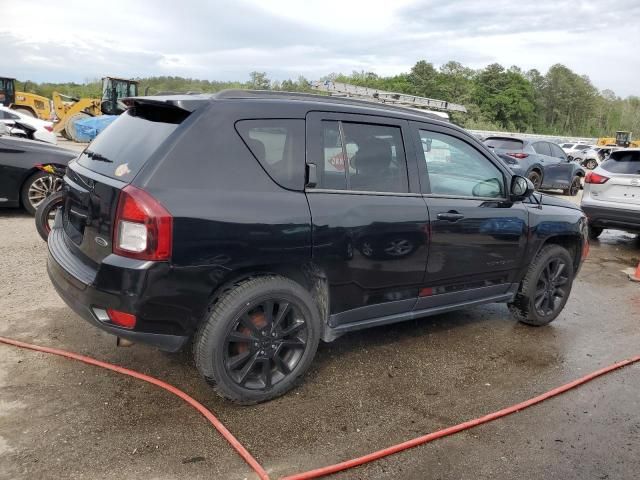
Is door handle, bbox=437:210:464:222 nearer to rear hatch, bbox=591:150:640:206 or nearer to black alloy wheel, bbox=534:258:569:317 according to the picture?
black alloy wheel, bbox=534:258:569:317

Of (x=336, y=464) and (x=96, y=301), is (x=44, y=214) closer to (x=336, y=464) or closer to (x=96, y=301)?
(x=96, y=301)

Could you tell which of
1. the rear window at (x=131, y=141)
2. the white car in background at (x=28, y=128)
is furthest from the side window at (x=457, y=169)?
the white car in background at (x=28, y=128)

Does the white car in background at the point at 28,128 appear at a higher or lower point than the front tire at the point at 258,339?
higher

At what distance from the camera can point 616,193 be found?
8.11 meters

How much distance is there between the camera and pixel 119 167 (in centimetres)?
298

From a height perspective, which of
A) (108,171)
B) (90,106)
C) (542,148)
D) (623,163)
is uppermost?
(90,106)

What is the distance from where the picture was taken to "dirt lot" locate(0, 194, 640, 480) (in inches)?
106

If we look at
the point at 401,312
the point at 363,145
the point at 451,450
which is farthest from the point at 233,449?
the point at 363,145

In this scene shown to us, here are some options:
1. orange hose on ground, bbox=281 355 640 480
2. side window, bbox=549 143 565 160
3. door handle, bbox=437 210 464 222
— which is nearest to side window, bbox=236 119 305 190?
door handle, bbox=437 210 464 222

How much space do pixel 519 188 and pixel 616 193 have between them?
16.1 feet

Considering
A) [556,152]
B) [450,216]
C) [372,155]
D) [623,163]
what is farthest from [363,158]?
[556,152]

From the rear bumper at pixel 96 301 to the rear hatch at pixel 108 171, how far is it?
0.09 metres

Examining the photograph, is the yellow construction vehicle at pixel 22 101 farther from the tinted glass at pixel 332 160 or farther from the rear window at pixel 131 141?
the tinted glass at pixel 332 160

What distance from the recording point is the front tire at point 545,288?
4.62 metres
